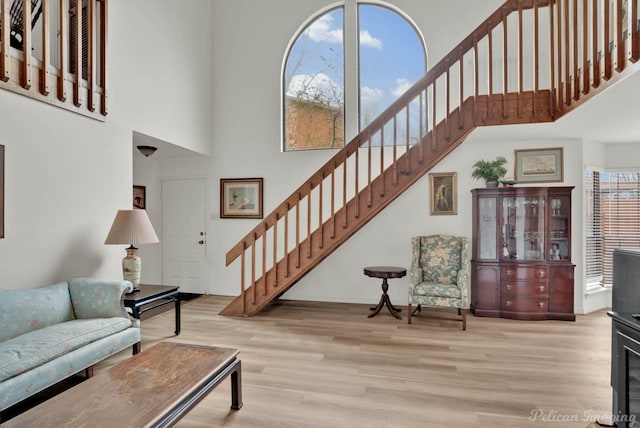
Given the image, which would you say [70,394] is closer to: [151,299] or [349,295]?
[151,299]

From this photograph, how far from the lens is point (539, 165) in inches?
186

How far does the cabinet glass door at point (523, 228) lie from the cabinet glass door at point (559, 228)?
0.11 meters

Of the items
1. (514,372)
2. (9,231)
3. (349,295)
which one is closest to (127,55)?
(9,231)

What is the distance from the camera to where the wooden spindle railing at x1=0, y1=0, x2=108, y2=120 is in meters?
2.88

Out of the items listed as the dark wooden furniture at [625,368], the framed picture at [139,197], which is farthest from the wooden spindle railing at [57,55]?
the dark wooden furniture at [625,368]

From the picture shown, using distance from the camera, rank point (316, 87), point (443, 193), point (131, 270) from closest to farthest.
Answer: point (131, 270) < point (443, 193) < point (316, 87)

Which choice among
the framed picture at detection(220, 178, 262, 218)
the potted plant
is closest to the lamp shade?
the framed picture at detection(220, 178, 262, 218)

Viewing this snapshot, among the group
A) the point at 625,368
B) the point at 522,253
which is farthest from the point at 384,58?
the point at 625,368

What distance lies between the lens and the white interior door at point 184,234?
5.83 metres

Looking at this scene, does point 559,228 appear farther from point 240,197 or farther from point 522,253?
point 240,197

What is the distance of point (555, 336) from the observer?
3760mm

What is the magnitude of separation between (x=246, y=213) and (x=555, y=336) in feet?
14.1

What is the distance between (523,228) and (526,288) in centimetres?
74

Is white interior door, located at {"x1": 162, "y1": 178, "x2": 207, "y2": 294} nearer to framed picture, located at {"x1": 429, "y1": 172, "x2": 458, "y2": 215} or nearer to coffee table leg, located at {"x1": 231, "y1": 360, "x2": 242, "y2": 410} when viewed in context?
framed picture, located at {"x1": 429, "y1": 172, "x2": 458, "y2": 215}
